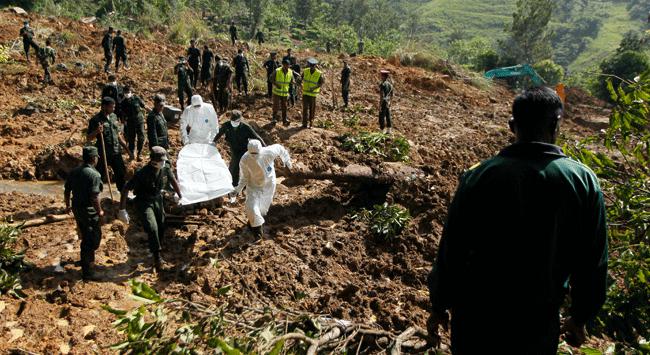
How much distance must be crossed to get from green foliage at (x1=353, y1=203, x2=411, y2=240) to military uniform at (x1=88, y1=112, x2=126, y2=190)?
3.35 metres

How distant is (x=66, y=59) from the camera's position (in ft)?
51.7

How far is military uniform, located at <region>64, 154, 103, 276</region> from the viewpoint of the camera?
4.89 m

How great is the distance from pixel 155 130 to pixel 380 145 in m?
4.13

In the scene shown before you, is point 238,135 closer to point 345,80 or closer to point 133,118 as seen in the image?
point 133,118

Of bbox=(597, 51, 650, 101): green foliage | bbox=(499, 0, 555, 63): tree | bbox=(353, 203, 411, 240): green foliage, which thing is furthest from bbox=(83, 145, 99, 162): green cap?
bbox=(499, 0, 555, 63): tree

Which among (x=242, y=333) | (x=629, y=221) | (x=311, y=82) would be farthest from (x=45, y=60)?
(x=629, y=221)

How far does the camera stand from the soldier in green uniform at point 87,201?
4.89m

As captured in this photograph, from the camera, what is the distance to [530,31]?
3659 cm

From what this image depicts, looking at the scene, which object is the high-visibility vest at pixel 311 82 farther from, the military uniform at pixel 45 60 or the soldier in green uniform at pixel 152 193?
the military uniform at pixel 45 60

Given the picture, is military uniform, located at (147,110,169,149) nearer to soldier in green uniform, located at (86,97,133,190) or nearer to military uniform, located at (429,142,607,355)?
soldier in green uniform, located at (86,97,133,190)

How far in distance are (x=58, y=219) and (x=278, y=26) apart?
4479 cm

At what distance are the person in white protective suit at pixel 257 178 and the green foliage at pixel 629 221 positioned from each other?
357 centimetres

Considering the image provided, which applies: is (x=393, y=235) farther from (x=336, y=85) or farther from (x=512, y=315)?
(x=336, y=85)

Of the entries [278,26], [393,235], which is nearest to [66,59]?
[393,235]
